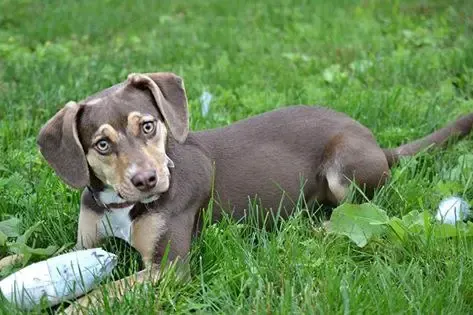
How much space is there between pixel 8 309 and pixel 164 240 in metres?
0.81

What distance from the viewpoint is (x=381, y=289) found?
353 centimetres

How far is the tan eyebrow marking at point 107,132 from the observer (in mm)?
3875

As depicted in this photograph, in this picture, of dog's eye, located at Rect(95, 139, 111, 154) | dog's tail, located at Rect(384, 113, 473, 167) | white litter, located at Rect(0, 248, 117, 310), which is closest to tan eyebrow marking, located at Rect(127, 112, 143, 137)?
dog's eye, located at Rect(95, 139, 111, 154)

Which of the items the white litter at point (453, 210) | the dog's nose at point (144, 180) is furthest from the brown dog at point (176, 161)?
the white litter at point (453, 210)

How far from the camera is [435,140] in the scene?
5.23m

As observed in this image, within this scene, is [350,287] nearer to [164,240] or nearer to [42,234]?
[164,240]

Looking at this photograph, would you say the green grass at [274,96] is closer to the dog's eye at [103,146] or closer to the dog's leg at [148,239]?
the dog's leg at [148,239]

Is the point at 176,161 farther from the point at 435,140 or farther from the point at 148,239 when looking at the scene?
the point at 435,140

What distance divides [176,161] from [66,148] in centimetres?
57

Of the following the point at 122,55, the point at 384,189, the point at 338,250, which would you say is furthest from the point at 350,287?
the point at 122,55

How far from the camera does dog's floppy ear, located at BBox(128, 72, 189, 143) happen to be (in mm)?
4141

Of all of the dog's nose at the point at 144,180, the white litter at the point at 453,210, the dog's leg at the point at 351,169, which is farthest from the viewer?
the dog's leg at the point at 351,169

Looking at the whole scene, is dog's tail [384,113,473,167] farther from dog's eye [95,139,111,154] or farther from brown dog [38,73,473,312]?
dog's eye [95,139,111,154]

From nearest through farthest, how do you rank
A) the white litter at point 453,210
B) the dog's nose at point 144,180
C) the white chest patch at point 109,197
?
the dog's nose at point 144,180 < the white chest patch at point 109,197 < the white litter at point 453,210
